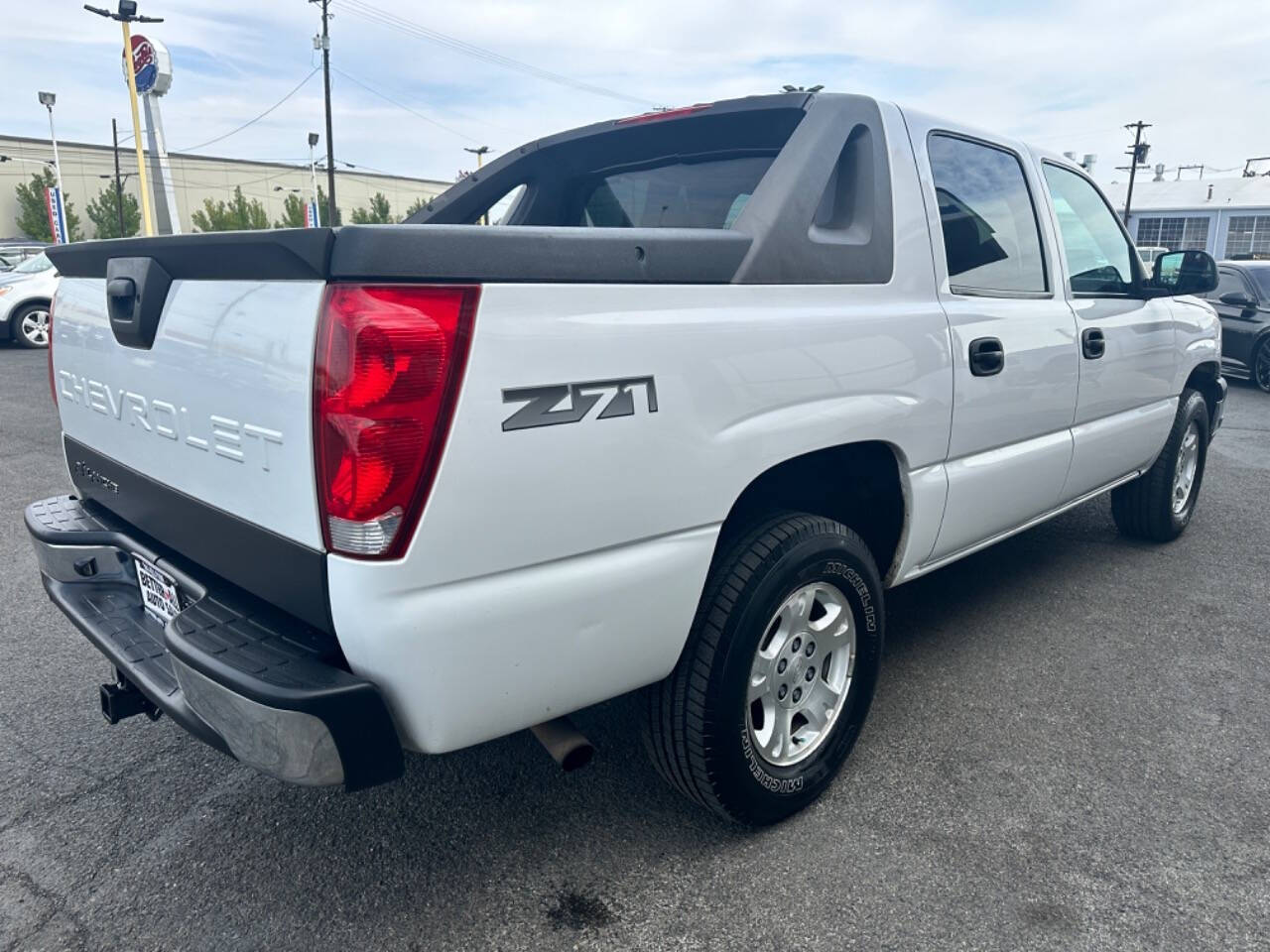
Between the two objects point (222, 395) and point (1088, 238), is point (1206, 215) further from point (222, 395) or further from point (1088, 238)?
point (222, 395)

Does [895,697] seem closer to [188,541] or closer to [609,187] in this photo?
[609,187]

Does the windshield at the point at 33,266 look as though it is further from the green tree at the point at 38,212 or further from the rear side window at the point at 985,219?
the green tree at the point at 38,212

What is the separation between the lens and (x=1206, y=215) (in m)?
46.2

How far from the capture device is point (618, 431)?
182 cm

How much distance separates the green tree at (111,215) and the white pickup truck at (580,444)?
5249 centimetres

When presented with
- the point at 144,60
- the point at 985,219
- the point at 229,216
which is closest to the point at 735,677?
the point at 985,219

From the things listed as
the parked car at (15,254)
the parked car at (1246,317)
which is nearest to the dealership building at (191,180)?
the parked car at (15,254)

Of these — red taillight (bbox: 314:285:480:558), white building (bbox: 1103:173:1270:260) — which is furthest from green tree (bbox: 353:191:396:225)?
red taillight (bbox: 314:285:480:558)

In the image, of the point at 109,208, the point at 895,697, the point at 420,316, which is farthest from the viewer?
the point at 109,208

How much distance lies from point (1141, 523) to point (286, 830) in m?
4.34

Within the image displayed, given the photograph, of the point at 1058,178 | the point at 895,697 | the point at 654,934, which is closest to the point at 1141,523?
the point at 1058,178

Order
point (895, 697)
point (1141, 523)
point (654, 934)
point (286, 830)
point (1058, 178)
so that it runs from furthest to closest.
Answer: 1. point (1141, 523)
2. point (1058, 178)
3. point (895, 697)
4. point (286, 830)
5. point (654, 934)

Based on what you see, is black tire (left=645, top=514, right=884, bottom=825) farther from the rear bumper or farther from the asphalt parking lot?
the rear bumper

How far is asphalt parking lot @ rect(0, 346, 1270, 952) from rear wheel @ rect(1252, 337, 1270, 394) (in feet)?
31.1
